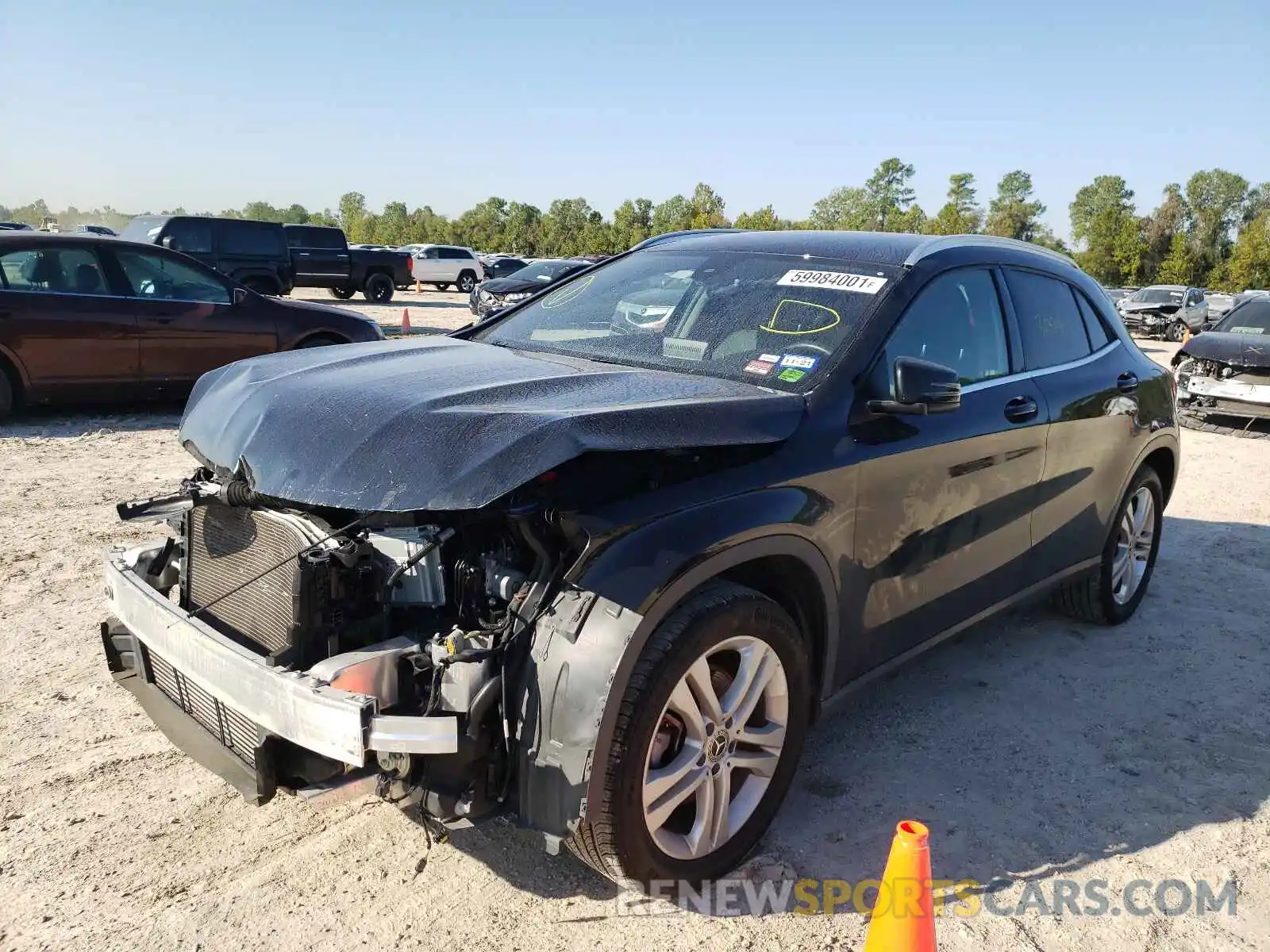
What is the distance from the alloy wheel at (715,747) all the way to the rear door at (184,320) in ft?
24.0

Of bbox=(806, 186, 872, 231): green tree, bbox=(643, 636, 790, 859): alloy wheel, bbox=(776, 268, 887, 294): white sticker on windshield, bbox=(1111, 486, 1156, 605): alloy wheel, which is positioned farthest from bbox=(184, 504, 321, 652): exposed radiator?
bbox=(806, 186, 872, 231): green tree

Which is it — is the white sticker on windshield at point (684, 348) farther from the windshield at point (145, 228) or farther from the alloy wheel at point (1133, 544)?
the windshield at point (145, 228)

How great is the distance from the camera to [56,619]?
440cm

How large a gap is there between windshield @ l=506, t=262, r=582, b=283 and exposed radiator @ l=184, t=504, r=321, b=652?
1648cm

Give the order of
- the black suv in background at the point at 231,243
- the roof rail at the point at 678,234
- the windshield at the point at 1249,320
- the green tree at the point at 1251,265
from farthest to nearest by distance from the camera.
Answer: the green tree at the point at 1251,265
the black suv in background at the point at 231,243
the windshield at the point at 1249,320
the roof rail at the point at 678,234

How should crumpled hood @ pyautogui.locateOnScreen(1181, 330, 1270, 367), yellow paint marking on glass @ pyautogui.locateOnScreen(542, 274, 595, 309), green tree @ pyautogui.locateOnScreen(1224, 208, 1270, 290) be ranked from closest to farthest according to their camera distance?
yellow paint marking on glass @ pyautogui.locateOnScreen(542, 274, 595, 309) < crumpled hood @ pyautogui.locateOnScreen(1181, 330, 1270, 367) < green tree @ pyautogui.locateOnScreen(1224, 208, 1270, 290)

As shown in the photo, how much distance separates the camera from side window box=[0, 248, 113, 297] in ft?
26.5

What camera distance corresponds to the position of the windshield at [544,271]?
19406 millimetres

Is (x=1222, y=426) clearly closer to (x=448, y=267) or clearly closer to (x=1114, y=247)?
(x=448, y=267)

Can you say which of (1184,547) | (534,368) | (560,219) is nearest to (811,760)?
(534,368)

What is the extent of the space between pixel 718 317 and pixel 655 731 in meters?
1.67

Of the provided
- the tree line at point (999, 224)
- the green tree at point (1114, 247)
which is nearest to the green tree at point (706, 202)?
the tree line at point (999, 224)

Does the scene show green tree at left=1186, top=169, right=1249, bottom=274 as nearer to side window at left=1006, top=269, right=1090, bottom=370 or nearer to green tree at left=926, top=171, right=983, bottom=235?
green tree at left=926, top=171, right=983, bottom=235

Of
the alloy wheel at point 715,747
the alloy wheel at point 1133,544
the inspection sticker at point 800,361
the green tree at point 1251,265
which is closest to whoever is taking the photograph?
the alloy wheel at point 715,747
